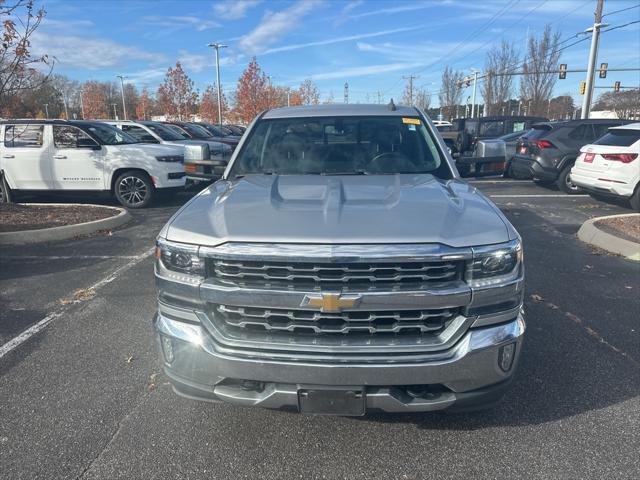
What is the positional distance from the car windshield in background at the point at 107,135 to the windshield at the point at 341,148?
732 cm

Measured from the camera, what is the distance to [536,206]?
10.8 meters

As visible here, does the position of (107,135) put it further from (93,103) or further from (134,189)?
(93,103)

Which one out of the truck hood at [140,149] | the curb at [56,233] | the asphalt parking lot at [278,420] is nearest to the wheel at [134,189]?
the truck hood at [140,149]

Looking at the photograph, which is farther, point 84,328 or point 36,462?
point 84,328

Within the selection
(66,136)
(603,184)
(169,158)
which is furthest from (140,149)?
(603,184)

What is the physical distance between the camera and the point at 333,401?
91.1 inches

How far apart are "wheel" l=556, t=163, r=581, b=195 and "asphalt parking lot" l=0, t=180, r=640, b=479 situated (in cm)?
849

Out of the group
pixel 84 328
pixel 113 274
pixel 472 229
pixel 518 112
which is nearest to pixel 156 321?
pixel 472 229

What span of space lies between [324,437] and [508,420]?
113 centimetres

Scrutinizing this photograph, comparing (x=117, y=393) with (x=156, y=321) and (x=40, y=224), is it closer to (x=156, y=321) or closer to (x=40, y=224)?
(x=156, y=321)

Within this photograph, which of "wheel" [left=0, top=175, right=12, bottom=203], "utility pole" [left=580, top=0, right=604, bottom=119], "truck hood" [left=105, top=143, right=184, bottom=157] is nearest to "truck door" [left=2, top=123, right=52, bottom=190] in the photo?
"wheel" [left=0, top=175, right=12, bottom=203]

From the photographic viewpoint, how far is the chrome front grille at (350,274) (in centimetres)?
227

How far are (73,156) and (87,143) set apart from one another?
0.40 m

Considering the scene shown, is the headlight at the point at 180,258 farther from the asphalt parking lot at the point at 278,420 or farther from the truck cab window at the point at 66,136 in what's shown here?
the truck cab window at the point at 66,136
